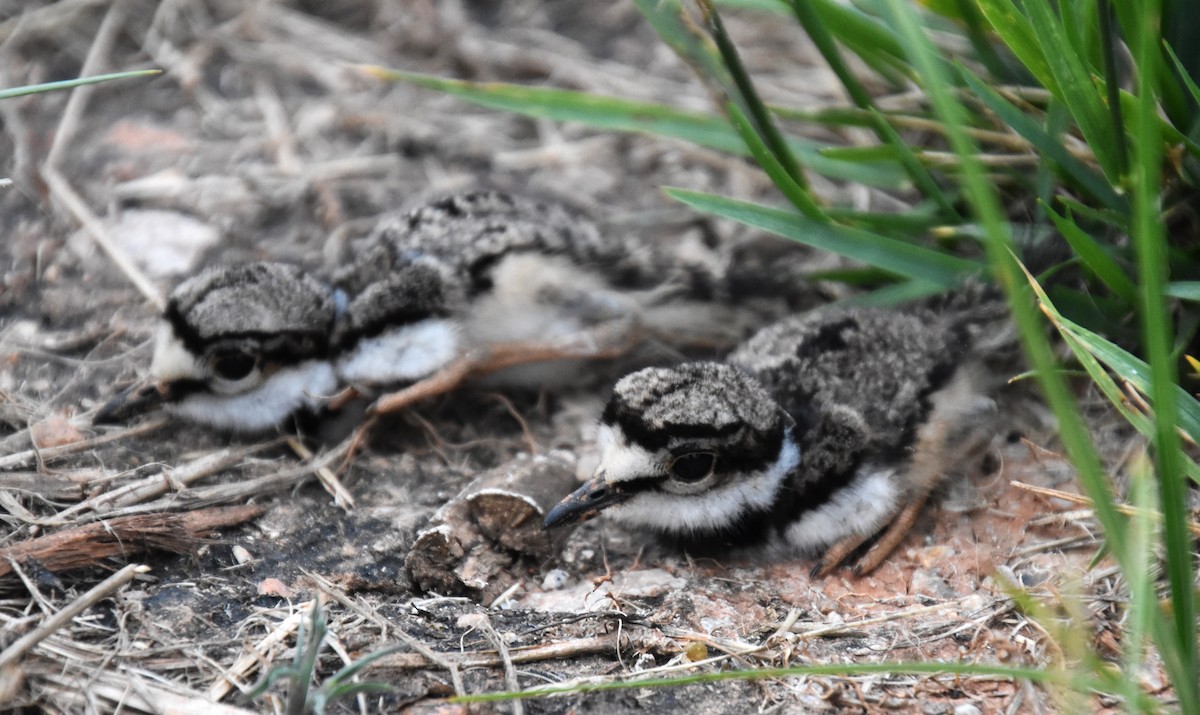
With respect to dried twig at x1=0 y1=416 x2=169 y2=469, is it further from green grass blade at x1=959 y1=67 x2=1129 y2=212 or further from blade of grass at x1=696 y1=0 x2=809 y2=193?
green grass blade at x1=959 y1=67 x2=1129 y2=212

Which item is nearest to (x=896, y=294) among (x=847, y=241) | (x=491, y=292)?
(x=847, y=241)

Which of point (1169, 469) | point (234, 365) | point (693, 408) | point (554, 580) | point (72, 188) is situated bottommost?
point (554, 580)

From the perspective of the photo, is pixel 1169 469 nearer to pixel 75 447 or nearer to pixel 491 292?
pixel 491 292

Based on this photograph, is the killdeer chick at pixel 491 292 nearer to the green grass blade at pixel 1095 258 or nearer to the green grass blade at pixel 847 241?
the green grass blade at pixel 847 241

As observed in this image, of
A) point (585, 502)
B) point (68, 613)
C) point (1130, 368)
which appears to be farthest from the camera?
point (585, 502)

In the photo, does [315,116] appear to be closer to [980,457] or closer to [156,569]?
[156,569]

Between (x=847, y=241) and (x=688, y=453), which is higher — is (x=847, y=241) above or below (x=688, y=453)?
above

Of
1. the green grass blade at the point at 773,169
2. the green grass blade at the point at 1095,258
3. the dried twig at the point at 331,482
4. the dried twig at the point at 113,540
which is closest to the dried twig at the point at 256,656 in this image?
the dried twig at the point at 113,540

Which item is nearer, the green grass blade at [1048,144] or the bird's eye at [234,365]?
the green grass blade at [1048,144]
